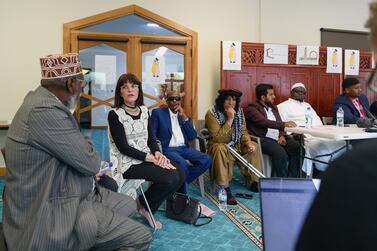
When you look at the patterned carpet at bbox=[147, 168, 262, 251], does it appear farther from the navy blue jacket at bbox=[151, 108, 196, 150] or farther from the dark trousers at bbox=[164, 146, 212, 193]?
the navy blue jacket at bbox=[151, 108, 196, 150]

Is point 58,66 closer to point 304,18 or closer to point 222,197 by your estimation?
point 222,197

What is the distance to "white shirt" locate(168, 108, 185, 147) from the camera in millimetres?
3283

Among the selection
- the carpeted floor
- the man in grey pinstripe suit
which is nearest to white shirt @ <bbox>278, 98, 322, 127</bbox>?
the carpeted floor

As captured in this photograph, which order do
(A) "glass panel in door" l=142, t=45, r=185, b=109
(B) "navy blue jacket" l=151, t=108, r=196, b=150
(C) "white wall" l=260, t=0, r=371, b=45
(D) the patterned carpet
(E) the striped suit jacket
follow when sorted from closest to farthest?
(E) the striped suit jacket, (D) the patterned carpet, (B) "navy blue jacket" l=151, t=108, r=196, b=150, (A) "glass panel in door" l=142, t=45, r=185, b=109, (C) "white wall" l=260, t=0, r=371, b=45

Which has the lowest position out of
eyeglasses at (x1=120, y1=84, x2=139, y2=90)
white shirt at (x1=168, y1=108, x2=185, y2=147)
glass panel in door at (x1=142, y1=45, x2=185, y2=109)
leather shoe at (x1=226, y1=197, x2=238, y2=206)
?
leather shoe at (x1=226, y1=197, x2=238, y2=206)

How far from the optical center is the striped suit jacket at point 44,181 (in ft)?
4.65

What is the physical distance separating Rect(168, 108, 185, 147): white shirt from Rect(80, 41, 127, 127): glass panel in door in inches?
54.6

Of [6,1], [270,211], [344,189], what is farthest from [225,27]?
[344,189]

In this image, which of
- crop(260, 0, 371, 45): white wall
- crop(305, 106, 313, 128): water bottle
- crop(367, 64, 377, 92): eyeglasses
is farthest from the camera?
crop(260, 0, 371, 45): white wall

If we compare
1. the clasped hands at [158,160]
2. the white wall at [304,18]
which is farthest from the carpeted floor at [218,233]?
the white wall at [304,18]

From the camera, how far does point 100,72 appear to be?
436cm

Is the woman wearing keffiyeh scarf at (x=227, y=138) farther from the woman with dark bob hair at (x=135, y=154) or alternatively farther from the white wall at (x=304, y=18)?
the white wall at (x=304, y=18)

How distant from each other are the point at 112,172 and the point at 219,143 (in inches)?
51.7

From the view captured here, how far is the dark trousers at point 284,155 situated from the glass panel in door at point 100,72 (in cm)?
213
